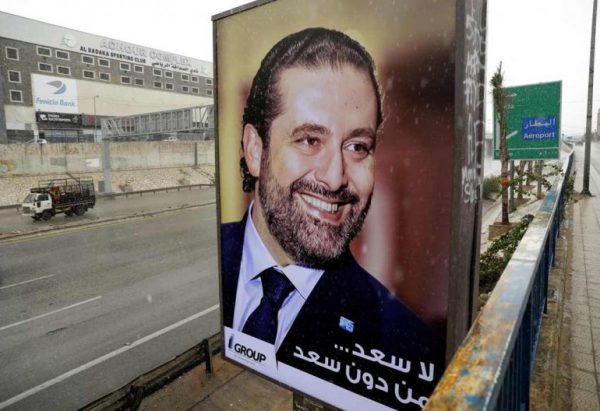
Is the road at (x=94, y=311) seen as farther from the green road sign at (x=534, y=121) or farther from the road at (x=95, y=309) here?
the green road sign at (x=534, y=121)

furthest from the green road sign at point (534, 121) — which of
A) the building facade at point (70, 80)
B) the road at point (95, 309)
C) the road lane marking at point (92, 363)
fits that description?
the building facade at point (70, 80)

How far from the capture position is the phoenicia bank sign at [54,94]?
154 feet

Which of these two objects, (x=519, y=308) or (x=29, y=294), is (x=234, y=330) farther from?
(x=29, y=294)

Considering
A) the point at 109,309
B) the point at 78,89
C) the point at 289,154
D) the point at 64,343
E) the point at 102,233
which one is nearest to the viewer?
the point at 289,154

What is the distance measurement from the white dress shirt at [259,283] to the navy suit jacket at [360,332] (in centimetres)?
6

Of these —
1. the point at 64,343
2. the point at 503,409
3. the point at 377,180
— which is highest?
the point at 377,180

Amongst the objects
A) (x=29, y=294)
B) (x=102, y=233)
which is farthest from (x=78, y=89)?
(x=29, y=294)

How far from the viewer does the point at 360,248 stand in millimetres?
2551

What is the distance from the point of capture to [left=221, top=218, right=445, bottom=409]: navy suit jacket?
2312 millimetres

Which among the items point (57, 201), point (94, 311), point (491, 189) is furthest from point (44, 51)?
point (491, 189)

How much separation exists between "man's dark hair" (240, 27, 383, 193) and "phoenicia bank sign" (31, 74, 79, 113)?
178 ft

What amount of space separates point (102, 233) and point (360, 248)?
2094cm

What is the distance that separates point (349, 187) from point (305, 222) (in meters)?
0.47

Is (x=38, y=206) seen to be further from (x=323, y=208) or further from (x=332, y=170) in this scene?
(x=332, y=170)
